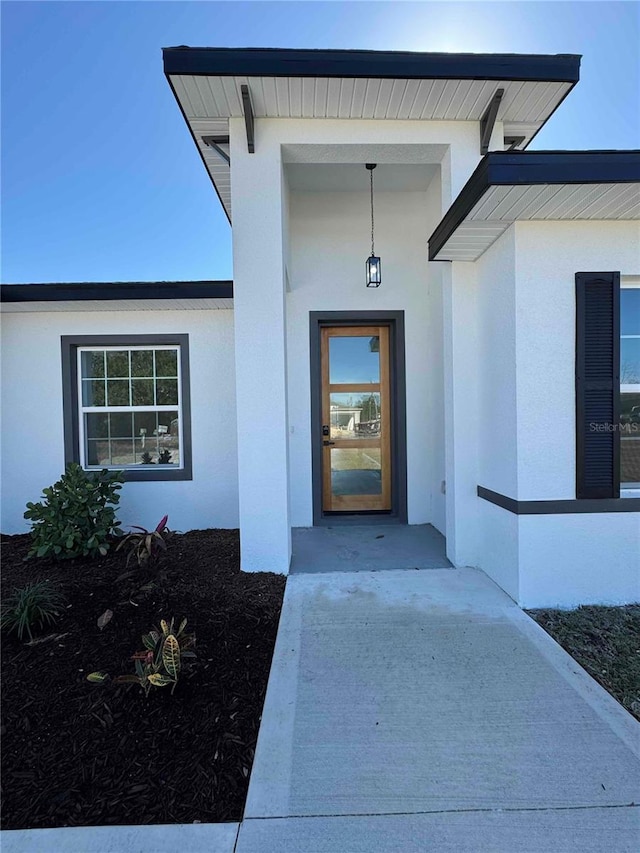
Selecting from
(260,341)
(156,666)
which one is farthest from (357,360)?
(156,666)

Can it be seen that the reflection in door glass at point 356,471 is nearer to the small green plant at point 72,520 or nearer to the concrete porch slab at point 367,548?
the concrete porch slab at point 367,548

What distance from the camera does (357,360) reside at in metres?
5.69

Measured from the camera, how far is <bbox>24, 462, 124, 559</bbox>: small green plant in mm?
4340

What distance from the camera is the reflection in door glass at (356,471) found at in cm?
568

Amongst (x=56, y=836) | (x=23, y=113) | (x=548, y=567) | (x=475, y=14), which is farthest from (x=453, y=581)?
(x=23, y=113)

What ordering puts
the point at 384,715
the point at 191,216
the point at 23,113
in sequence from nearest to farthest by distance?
the point at 384,715 < the point at 23,113 < the point at 191,216

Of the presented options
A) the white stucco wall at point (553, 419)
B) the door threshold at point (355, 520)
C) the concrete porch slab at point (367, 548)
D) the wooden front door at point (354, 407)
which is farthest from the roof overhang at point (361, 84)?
the door threshold at point (355, 520)

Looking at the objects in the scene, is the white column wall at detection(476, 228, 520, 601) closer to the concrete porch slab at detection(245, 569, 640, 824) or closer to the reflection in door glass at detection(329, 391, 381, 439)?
the concrete porch slab at detection(245, 569, 640, 824)

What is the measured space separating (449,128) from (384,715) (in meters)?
4.64

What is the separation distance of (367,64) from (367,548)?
4344 millimetres

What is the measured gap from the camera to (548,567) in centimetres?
338

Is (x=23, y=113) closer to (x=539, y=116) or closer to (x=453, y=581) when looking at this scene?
(x=539, y=116)

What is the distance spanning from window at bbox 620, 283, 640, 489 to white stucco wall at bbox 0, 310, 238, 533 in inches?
160

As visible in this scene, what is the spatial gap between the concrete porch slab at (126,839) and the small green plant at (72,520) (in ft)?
9.86
